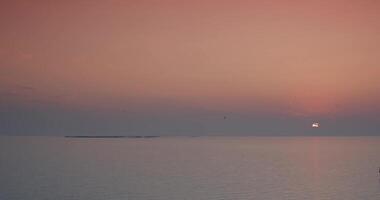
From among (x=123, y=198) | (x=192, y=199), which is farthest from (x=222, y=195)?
(x=123, y=198)

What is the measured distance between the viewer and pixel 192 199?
57938mm

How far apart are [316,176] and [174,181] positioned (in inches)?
1133

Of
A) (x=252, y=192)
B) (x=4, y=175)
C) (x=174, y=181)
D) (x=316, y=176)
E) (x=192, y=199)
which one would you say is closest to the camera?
(x=192, y=199)

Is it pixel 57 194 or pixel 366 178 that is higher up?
pixel 366 178

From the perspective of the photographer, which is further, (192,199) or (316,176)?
(316,176)

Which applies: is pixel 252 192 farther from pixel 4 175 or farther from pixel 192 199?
pixel 4 175

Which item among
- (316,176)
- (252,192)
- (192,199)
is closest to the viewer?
(192,199)

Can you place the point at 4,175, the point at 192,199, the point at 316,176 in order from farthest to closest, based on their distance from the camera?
1. the point at 316,176
2. the point at 4,175
3. the point at 192,199

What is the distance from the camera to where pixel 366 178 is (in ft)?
281

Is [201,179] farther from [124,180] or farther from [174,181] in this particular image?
[124,180]

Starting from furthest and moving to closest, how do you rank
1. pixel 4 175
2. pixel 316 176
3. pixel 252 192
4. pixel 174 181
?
1. pixel 316 176
2. pixel 4 175
3. pixel 174 181
4. pixel 252 192

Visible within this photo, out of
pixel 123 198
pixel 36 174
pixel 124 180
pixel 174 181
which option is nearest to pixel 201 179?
pixel 174 181

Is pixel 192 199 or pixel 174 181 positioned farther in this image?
pixel 174 181

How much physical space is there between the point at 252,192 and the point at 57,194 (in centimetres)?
2569
